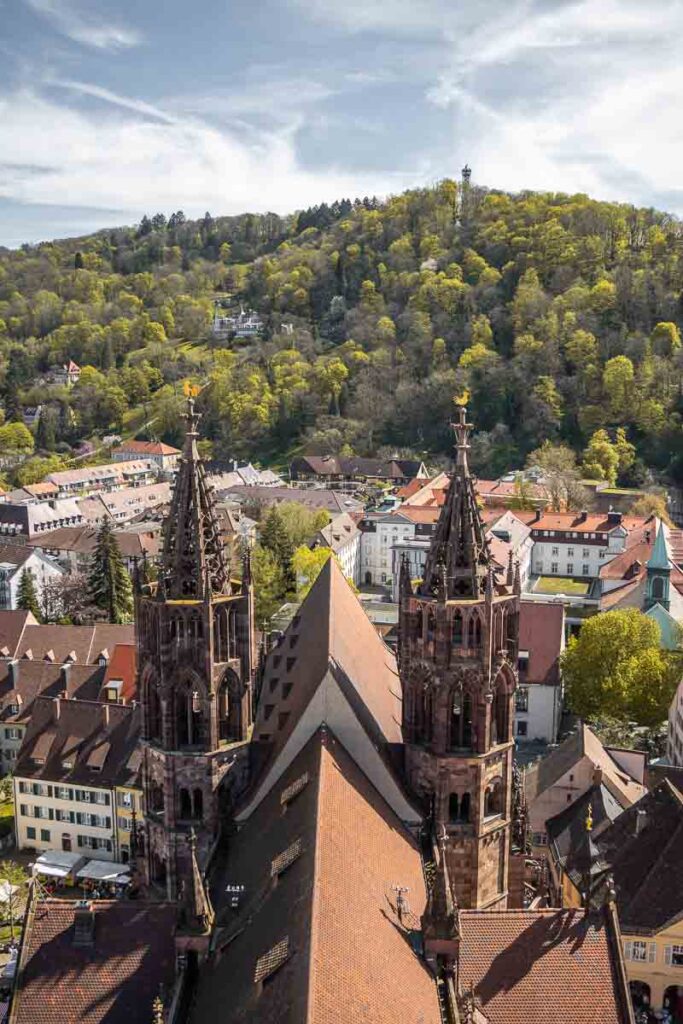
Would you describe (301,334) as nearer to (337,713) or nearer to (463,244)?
(463,244)

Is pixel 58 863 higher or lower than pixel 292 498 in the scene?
lower

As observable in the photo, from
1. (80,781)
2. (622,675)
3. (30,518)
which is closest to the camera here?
(80,781)

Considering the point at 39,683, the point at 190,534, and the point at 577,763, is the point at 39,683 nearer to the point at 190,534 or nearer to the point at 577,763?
the point at 577,763

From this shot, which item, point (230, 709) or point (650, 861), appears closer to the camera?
point (230, 709)

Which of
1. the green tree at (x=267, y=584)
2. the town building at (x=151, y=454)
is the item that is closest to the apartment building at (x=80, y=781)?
the green tree at (x=267, y=584)

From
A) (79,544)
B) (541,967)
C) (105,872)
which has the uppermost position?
(79,544)

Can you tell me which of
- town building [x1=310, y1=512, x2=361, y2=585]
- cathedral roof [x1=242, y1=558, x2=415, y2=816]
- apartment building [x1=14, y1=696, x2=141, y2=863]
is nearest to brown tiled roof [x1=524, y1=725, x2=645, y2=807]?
cathedral roof [x1=242, y1=558, x2=415, y2=816]

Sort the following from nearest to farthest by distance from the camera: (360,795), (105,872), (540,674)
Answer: (360,795)
(105,872)
(540,674)

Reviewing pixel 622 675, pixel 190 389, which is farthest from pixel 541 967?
pixel 622 675
